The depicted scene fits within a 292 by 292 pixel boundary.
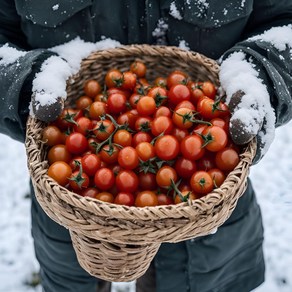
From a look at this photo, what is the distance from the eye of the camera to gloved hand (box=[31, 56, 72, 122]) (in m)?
1.35

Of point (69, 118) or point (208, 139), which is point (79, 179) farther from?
point (208, 139)

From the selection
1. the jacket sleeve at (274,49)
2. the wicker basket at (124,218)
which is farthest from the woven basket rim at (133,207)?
the jacket sleeve at (274,49)

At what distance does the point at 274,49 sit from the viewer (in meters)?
1.43

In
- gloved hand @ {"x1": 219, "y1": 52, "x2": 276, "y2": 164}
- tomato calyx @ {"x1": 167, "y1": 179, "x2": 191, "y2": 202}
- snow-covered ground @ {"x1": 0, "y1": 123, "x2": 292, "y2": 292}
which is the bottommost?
snow-covered ground @ {"x1": 0, "y1": 123, "x2": 292, "y2": 292}

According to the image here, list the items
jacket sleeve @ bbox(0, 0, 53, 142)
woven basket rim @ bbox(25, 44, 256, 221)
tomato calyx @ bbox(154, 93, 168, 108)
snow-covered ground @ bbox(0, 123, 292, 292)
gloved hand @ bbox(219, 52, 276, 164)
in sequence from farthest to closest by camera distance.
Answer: snow-covered ground @ bbox(0, 123, 292, 292) < tomato calyx @ bbox(154, 93, 168, 108) < jacket sleeve @ bbox(0, 0, 53, 142) < gloved hand @ bbox(219, 52, 276, 164) < woven basket rim @ bbox(25, 44, 256, 221)

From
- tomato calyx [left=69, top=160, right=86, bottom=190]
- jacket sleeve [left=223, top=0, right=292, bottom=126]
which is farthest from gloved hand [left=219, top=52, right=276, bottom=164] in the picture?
tomato calyx [left=69, top=160, right=86, bottom=190]

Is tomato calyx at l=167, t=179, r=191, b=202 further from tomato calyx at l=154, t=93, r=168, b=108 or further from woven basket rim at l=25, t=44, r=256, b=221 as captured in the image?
tomato calyx at l=154, t=93, r=168, b=108

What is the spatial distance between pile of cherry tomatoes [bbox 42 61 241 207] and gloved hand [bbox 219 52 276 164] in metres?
0.05

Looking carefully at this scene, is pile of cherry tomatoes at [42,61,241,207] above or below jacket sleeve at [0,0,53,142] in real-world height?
below

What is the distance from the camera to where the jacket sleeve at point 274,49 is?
138 cm

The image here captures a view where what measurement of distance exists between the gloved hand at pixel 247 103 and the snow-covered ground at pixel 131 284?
1.20m

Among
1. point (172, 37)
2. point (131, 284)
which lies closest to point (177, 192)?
point (172, 37)

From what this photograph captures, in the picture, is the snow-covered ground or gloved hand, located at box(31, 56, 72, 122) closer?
gloved hand, located at box(31, 56, 72, 122)

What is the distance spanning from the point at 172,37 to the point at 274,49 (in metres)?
0.32
